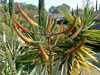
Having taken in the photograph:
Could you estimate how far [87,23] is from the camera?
3.49 meters

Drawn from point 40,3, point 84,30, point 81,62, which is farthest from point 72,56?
point 40,3

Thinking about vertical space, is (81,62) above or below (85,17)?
below

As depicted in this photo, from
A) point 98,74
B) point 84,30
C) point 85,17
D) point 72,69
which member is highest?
point 85,17

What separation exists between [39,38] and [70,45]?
697mm

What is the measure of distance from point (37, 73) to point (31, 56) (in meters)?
1.27

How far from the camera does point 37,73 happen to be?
212 centimetres


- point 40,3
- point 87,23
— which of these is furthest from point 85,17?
point 40,3

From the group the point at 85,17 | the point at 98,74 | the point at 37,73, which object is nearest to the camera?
the point at 37,73

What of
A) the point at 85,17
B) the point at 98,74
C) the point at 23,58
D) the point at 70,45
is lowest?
the point at 98,74

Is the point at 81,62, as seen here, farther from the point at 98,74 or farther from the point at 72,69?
the point at 98,74

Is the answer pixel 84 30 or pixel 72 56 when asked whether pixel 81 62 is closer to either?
pixel 72 56

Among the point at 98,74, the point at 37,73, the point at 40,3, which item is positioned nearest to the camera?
the point at 37,73

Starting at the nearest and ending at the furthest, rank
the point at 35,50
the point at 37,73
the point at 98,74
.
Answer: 1. the point at 37,73
2. the point at 35,50
3. the point at 98,74

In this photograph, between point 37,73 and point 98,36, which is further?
point 98,36
